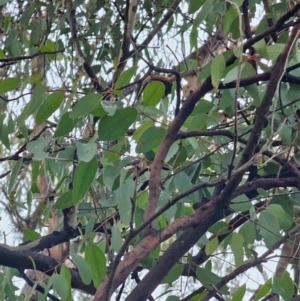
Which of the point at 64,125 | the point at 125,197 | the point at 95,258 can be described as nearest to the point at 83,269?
the point at 95,258

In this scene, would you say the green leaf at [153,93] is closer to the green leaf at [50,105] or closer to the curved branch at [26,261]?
→ the green leaf at [50,105]

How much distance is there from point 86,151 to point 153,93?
0.53 feet

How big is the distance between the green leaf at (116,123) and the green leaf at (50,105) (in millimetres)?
72

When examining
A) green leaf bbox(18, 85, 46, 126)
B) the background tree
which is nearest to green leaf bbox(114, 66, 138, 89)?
the background tree

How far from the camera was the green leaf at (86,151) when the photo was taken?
0.82 meters

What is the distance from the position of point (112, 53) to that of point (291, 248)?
800mm

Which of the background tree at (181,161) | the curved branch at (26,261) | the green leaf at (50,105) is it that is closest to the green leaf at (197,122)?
the background tree at (181,161)

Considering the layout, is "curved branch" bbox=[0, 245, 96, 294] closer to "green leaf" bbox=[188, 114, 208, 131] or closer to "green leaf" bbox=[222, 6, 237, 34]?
"green leaf" bbox=[188, 114, 208, 131]

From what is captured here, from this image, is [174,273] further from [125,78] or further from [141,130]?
[125,78]

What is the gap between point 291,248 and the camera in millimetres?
1799

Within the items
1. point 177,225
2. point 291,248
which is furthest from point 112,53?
point 177,225

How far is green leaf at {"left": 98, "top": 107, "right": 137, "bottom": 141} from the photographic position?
0.85 metres

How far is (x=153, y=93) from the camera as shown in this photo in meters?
0.94

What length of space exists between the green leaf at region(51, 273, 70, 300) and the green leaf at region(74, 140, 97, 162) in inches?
8.5
